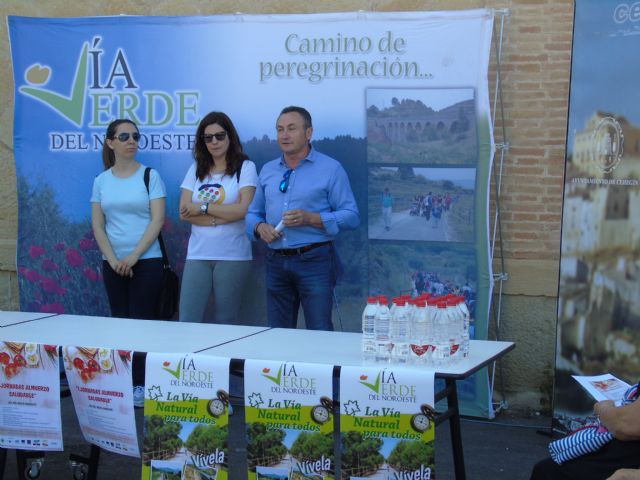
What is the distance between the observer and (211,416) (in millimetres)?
3857

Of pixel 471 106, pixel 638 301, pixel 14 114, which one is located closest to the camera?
pixel 638 301

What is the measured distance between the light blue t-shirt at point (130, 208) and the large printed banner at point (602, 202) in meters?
2.64

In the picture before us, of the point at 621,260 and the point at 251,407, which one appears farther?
the point at 621,260

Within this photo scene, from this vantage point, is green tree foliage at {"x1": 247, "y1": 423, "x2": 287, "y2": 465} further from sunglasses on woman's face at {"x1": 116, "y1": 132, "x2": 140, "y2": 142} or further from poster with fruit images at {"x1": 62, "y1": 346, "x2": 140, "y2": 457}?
sunglasses on woman's face at {"x1": 116, "y1": 132, "x2": 140, "y2": 142}

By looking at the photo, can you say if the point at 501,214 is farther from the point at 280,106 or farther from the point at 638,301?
the point at 280,106

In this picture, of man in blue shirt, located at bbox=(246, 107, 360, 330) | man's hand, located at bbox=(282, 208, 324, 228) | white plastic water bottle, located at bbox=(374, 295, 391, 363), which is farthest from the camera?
man in blue shirt, located at bbox=(246, 107, 360, 330)

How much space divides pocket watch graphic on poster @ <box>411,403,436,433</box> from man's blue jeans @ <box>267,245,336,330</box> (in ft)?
6.87

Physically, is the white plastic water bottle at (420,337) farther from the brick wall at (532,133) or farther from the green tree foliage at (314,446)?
the brick wall at (532,133)

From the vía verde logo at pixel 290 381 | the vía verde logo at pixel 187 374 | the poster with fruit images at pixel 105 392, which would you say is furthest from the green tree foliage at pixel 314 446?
the poster with fruit images at pixel 105 392

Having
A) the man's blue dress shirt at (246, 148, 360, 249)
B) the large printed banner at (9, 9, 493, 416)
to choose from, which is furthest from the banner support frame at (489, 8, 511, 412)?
the man's blue dress shirt at (246, 148, 360, 249)

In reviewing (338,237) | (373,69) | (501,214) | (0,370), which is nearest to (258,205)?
(338,237)

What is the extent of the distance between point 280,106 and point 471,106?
1.26 meters

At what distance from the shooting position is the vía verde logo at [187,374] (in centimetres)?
386

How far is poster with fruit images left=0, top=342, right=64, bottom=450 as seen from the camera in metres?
4.17
